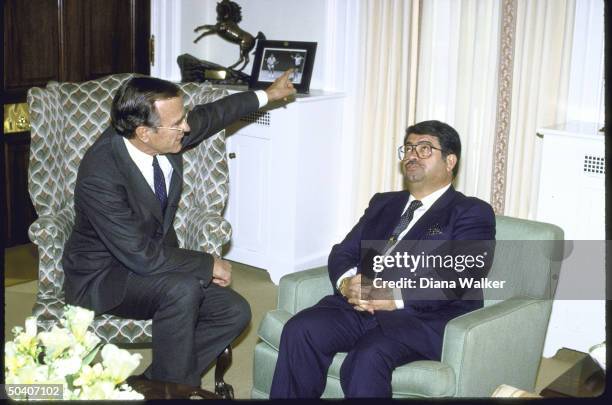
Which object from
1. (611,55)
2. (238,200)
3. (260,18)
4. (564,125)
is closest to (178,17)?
(260,18)

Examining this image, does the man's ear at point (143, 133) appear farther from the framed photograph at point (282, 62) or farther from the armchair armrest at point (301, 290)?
the framed photograph at point (282, 62)

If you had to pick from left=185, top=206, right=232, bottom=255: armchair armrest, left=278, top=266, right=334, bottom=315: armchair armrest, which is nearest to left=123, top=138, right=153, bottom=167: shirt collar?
left=185, top=206, right=232, bottom=255: armchair armrest

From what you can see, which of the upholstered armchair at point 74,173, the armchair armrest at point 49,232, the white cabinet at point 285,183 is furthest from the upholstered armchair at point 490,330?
the white cabinet at point 285,183

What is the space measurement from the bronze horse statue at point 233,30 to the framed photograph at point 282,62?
12 cm

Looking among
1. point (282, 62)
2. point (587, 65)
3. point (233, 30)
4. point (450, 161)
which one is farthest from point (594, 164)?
point (233, 30)

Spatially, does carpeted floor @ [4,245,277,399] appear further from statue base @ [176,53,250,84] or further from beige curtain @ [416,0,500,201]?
beige curtain @ [416,0,500,201]

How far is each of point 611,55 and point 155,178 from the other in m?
2.01

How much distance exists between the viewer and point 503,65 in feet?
Result: 13.7

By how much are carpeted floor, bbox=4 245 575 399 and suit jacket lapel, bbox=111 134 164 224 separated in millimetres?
862

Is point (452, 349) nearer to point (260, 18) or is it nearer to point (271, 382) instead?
point (271, 382)

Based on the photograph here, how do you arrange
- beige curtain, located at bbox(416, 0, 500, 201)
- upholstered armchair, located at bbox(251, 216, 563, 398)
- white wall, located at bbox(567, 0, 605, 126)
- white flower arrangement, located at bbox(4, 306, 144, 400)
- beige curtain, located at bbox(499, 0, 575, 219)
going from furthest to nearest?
beige curtain, located at bbox(416, 0, 500, 201) < beige curtain, located at bbox(499, 0, 575, 219) < white wall, located at bbox(567, 0, 605, 126) < upholstered armchair, located at bbox(251, 216, 563, 398) < white flower arrangement, located at bbox(4, 306, 144, 400)

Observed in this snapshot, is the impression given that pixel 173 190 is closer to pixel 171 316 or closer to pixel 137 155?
pixel 137 155

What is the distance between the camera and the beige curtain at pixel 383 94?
4547 mm

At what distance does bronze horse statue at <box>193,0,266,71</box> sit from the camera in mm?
5004
